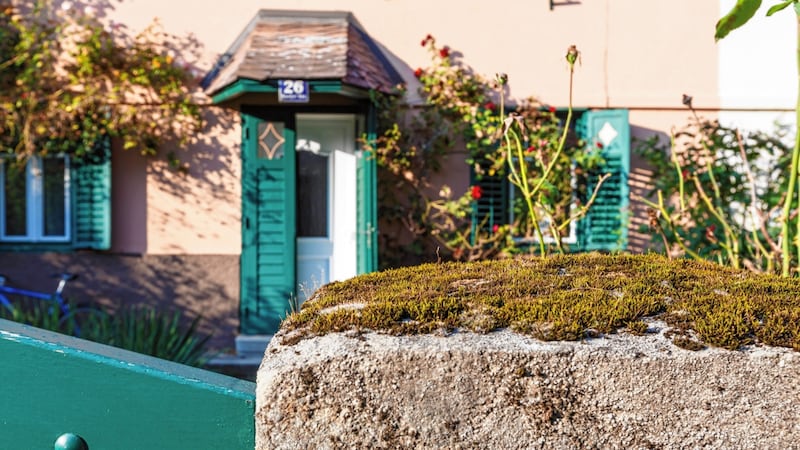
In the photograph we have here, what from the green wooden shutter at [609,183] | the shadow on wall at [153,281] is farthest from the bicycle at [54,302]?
the green wooden shutter at [609,183]

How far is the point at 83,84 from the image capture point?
25.0 ft

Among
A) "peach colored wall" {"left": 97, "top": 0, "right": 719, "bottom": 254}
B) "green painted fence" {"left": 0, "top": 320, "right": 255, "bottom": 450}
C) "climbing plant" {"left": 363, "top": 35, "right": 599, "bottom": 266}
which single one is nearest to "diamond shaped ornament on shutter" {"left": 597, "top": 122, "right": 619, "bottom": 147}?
"climbing plant" {"left": 363, "top": 35, "right": 599, "bottom": 266}

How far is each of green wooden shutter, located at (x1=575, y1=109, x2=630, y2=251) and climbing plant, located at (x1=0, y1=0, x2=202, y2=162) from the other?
366cm

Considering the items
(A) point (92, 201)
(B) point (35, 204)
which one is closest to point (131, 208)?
(A) point (92, 201)

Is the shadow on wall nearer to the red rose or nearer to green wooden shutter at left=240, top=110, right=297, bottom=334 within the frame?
green wooden shutter at left=240, top=110, right=297, bottom=334

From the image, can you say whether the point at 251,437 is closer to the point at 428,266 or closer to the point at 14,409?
the point at 14,409

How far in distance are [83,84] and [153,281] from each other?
1901mm

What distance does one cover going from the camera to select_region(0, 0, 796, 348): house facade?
779 centimetres

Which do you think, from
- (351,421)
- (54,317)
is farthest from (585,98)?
(351,421)

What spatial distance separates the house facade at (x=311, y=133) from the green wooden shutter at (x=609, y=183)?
2 centimetres

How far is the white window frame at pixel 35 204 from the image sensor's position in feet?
25.9

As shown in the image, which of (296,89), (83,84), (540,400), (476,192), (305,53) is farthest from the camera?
(83,84)

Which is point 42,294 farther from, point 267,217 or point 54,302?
point 267,217

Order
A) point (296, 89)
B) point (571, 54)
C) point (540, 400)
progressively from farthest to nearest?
point (296, 89), point (571, 54), point (540, 400)
